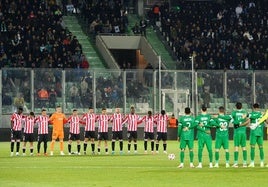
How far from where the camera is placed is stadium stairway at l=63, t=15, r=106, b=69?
75.2m

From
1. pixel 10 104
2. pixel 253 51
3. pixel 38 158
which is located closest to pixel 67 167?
pixel 38 158

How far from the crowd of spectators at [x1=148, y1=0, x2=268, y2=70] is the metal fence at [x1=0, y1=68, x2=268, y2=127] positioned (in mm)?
6346

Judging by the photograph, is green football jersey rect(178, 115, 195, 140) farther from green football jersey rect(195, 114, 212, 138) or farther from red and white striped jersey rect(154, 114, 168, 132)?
red and white striped jersey rect(154, 114, 168, 132)

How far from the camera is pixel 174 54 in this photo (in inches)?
3103

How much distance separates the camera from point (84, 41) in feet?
254

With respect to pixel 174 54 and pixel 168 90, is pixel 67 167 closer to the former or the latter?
pixel 168 90

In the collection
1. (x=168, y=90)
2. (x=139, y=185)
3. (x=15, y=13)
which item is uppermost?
(x=15, y=13)

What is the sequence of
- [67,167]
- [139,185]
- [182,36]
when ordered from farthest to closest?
1. [182,36]
2. [67,167]
3. [139,185]

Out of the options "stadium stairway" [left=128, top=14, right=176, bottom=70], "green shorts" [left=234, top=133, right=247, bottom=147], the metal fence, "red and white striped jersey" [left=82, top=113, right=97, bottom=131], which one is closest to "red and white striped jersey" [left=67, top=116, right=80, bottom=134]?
"red and white striped jersey" [left=82, top=113, right=97, bottom=131]

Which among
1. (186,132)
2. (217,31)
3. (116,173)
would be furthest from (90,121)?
(217,31)

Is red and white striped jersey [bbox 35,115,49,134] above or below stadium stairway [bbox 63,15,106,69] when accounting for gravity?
below

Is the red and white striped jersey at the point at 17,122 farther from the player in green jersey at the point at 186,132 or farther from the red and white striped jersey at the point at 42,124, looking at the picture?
the player in green jersey at the point at 186,132

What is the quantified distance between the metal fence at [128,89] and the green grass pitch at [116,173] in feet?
48.4

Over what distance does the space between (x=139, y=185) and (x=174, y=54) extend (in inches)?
1883
